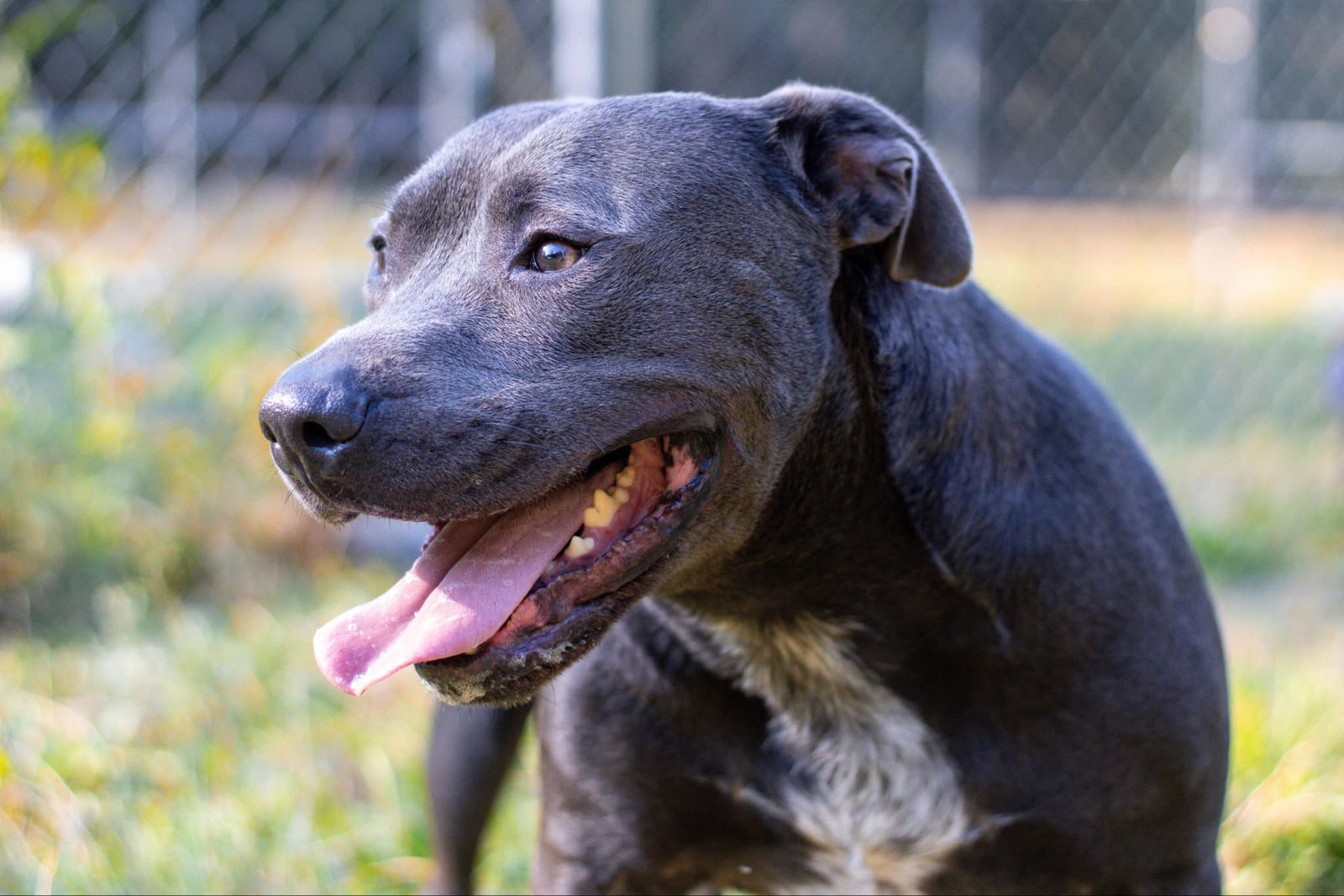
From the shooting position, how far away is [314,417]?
5.46 feet

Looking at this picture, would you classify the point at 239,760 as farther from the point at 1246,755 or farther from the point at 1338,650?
the point at 1338,650

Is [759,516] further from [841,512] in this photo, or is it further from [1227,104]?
[1227,104]

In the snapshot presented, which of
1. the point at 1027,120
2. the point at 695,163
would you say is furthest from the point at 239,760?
the point at 1027,120

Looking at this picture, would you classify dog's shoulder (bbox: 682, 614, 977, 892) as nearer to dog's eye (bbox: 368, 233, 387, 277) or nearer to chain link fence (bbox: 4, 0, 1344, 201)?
dog's eye (bbox: 368, 233, 387, 277)

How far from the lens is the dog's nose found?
167 cm

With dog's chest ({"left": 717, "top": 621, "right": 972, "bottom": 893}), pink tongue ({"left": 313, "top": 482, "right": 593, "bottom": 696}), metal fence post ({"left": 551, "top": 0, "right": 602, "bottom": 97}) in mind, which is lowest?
dog's chest ({"left": 717, "top": 621, "right": 972, "bottom": 893})

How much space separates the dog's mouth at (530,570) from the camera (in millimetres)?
1793

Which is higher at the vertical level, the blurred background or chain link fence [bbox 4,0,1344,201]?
chain link fence [bbox 4,0,1344,201]

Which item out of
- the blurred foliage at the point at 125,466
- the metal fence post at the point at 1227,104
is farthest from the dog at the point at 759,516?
the metal fence post at the point at 1227,104

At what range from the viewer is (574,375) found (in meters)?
1.82

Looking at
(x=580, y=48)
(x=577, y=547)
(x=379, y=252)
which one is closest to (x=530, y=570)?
(x=577, y=547)

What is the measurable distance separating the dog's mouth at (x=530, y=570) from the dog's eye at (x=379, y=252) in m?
0.44

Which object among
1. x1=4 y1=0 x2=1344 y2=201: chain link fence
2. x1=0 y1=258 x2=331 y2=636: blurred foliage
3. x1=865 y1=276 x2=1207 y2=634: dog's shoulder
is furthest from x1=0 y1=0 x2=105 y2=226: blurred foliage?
x1=4 y1=0 x2=1344 y2=201: chain link fence

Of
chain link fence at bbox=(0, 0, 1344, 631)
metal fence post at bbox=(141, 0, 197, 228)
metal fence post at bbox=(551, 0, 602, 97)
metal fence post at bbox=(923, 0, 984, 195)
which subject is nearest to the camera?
metal fence post at bbox=(551, 0, 602, 97)
